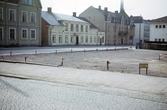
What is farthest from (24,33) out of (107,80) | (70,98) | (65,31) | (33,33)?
(70,98)

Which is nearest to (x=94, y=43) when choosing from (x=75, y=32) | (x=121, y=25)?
(x=75, y=32)

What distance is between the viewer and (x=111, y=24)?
2724 inches

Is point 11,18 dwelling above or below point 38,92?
above

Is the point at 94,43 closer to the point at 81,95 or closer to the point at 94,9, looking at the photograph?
the point at 94,9

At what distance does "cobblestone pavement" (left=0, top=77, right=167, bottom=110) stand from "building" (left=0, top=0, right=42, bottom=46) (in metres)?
29.9

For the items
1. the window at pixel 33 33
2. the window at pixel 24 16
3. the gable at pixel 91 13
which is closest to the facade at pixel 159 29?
the gable at pixel 91 13

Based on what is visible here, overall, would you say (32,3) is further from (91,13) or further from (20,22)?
(91,13)

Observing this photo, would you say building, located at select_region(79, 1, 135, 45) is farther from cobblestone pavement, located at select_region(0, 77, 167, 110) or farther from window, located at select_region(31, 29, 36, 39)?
cobblestone pavement, located at select_region(0, 77, 167, 110)

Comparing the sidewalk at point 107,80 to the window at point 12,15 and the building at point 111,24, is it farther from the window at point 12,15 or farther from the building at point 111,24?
the building at point 111,24

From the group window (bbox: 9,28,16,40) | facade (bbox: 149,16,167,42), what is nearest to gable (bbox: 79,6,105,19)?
facade (bbox: 149,16,167,42)

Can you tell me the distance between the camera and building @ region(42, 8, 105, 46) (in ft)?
154

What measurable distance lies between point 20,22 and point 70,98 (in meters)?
34.8

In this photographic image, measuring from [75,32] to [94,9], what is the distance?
1416 cm

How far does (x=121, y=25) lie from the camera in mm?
75625
